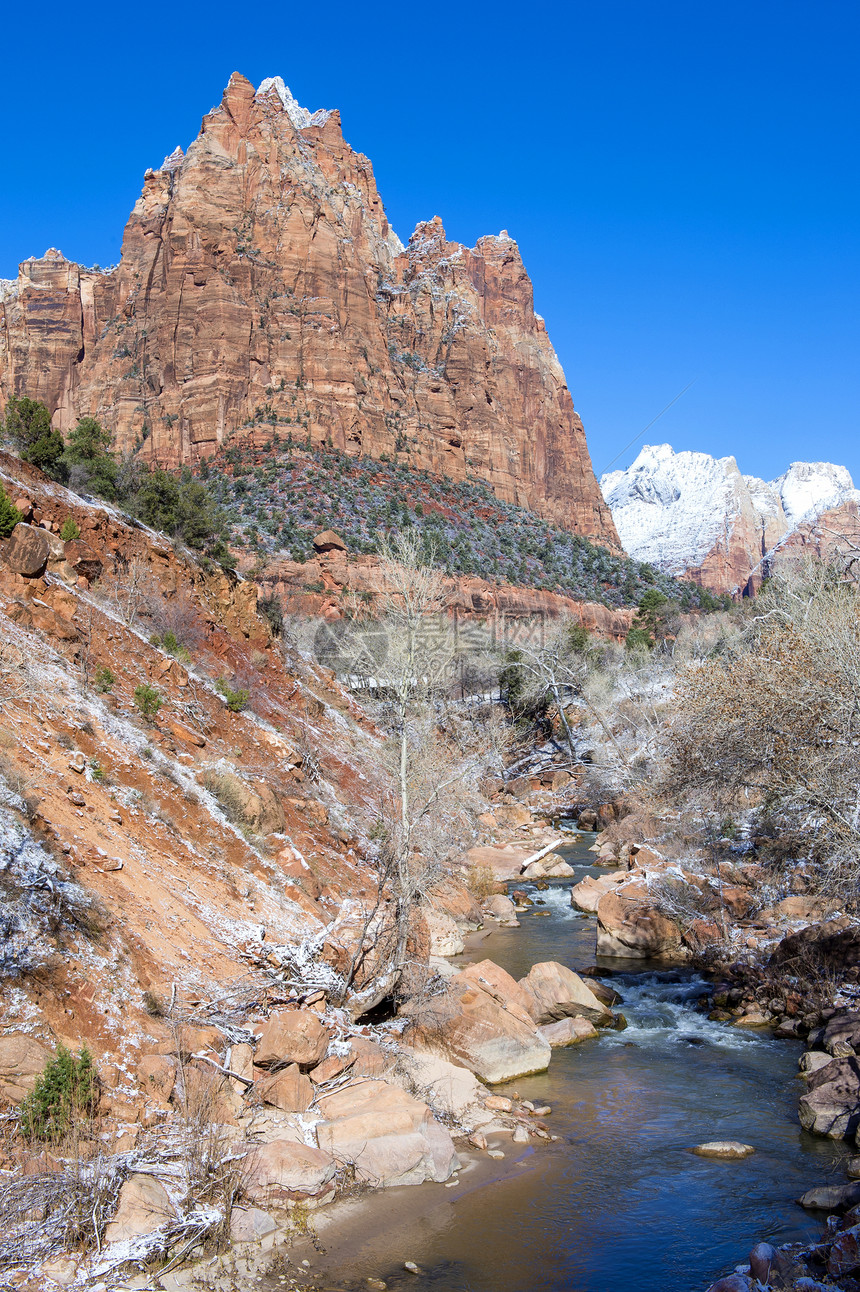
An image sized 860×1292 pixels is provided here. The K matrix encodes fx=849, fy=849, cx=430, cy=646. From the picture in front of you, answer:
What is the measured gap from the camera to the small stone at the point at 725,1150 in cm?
925

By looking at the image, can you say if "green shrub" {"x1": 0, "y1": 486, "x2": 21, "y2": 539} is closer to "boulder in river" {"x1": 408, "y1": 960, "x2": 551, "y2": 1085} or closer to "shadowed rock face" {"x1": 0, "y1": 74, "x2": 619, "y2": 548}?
"boulder in river" {"x1": 408, "y1": 960, "x2": 551, "y2": 1085}

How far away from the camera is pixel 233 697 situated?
18125mm

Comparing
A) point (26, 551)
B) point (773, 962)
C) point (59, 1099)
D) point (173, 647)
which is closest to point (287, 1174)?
point (59, 1099)

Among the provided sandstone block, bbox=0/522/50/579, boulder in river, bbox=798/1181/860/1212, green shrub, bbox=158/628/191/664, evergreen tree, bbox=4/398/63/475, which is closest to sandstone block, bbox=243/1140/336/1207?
boulder in river, bbox=798/1181/860/1212

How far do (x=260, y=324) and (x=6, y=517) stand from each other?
73.2 m

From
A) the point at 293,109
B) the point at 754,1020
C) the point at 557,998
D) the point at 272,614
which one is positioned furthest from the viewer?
the point at 293,109

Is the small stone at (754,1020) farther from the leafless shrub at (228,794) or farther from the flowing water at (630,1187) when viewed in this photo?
the leafless shrub at (228,794)

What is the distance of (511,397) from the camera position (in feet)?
399

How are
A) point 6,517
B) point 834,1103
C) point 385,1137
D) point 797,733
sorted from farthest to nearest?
1. point 6,517
2. point 797,733
3. point 834,1103
4. point 385,1137

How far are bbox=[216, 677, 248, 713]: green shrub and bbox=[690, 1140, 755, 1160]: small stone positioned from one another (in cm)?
1196

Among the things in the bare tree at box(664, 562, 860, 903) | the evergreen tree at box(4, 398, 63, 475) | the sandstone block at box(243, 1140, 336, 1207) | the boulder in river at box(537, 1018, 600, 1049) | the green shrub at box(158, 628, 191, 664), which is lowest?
the boulder in river at box(537, 1018, 600, 1049)

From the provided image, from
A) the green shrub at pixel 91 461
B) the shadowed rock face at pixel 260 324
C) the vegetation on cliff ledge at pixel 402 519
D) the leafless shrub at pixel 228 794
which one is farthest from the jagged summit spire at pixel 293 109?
the leafless shrub at pixel 228 794

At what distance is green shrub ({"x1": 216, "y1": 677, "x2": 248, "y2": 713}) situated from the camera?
18.0 metres

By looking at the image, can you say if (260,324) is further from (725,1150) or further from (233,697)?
(725,1150)
